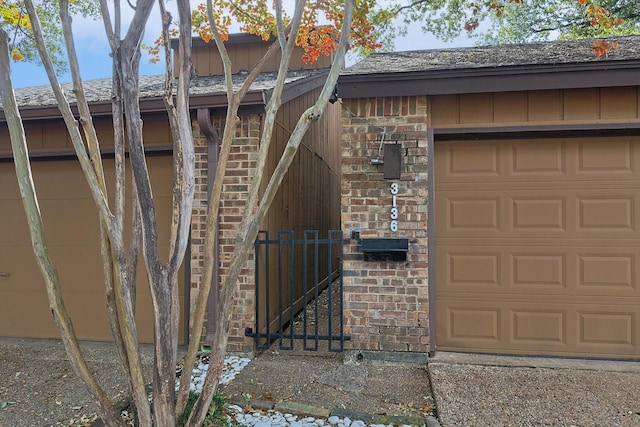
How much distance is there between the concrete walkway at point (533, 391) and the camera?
3041 millimetres

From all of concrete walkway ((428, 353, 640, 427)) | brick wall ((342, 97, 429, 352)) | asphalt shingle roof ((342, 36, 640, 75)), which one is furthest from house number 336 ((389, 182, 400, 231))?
concrete walkway ((428, 353, 640, 427))

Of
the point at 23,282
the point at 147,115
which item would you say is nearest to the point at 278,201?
the point at 147,115

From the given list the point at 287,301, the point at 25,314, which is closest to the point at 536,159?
the point at 287,301

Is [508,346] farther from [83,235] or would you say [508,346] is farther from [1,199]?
[1,199]

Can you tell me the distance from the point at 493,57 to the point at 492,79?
89cm

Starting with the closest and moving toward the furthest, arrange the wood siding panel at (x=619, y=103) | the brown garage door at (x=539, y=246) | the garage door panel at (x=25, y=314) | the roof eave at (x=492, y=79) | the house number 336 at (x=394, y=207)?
the roof eave at (x=492, y=79) < the wood siding panel at (x=619, y=103) < the brown garage door at (x=539, y=246) < the house number 336 at (x=394, y=207) < the garage door panel at (x=25, y=314)

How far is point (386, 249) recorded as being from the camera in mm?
4203

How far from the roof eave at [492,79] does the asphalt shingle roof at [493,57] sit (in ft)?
0.17

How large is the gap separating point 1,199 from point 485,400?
5.89 m

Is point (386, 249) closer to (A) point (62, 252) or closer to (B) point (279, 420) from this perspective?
(B) point (279, 420)

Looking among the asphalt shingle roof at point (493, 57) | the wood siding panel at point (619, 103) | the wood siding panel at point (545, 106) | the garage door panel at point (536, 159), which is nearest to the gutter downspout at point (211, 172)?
the asphalt shingle roof at point (493, 57)

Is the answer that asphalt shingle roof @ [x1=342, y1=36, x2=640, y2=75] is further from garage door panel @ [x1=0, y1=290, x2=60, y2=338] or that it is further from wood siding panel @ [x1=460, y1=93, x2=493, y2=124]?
garage door panel @ [x1=0, y1=290, x2=60, y2=338]

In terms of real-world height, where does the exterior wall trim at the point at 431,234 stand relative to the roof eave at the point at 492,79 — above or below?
below

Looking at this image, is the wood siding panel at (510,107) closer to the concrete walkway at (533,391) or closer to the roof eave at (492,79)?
the roof eave at (492,79)
